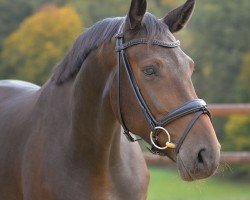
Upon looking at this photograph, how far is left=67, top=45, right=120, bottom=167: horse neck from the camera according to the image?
326cm

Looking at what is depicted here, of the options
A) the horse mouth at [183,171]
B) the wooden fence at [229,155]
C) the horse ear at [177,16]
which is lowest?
→ the wooden fence at [229,155]

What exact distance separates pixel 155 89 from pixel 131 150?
2.56ft

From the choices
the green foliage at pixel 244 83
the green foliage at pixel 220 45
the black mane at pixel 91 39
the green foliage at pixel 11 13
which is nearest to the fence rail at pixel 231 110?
the black mane at pixel 91 39

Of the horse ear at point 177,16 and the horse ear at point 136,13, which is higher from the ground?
the horse ear at point 136,13

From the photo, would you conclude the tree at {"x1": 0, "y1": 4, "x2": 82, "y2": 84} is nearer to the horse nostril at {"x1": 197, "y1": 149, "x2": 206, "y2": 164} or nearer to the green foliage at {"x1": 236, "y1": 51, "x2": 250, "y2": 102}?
the green foliage at {"x1": 236, "y1": 51, "x2": 250, "y2": 102}

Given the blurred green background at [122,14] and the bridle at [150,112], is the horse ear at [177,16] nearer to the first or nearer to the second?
the bridle at [150,112]

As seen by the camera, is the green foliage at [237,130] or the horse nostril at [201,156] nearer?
the horse nostril at [201,156]

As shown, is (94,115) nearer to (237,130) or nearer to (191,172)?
(191,172)

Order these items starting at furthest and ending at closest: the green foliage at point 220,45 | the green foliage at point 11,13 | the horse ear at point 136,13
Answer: the green foliage at point 11,13
the green foliage at point 220,45
the horse ear at point 136,13

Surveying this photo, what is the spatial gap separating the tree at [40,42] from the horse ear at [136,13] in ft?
130

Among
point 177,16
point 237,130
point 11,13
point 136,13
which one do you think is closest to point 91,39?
point 136,13

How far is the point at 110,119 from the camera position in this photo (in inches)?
129

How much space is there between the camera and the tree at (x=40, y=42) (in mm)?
43938

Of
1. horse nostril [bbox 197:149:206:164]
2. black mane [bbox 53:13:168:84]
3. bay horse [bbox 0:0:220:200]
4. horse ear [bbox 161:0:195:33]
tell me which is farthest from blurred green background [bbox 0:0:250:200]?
horse nostril [bbox 197:149:206:164]
